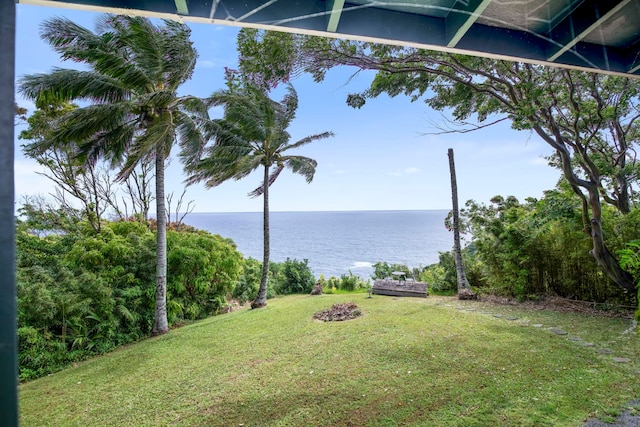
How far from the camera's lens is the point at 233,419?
2953 mm

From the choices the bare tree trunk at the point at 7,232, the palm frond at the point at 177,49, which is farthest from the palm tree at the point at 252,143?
the bare tree trunk at the point at 7,232

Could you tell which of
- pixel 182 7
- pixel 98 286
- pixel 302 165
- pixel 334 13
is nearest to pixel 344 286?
pixel 302 165

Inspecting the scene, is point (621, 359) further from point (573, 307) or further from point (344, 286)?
point (344, 286)

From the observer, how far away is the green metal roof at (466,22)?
1.36 metres

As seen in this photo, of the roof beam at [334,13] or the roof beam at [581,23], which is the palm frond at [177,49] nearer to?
the roof beam at [334,13]

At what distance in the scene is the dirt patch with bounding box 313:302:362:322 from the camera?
6.51 metres

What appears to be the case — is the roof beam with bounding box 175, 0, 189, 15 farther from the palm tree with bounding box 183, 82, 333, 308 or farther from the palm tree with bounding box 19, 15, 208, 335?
the palm tree with bounding box 183, 82, 333, 308

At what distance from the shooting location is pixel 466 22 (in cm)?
155

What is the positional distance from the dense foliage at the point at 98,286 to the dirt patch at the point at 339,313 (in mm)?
3560

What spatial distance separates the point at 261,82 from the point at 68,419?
4458 millimetres

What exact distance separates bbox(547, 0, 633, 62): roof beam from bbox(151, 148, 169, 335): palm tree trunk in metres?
6.96

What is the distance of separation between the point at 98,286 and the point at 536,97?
8578 mm

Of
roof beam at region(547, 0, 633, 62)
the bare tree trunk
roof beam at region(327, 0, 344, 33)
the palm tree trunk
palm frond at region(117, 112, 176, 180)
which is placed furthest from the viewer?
the palm tree trunk

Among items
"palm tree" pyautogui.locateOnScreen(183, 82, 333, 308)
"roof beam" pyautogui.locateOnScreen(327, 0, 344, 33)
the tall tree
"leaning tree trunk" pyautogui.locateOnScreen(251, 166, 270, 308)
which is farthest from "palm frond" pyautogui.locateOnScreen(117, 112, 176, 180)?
"roof beam" pyautogui.locateOnScreen(327, 0, 344, 33)
